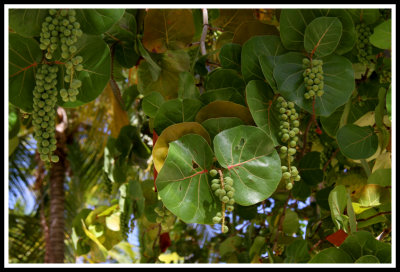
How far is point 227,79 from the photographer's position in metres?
0.80

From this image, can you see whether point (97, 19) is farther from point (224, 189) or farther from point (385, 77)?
point (385, 77)

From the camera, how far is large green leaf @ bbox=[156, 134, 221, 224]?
60cm

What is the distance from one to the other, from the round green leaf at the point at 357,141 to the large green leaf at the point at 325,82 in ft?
0.46

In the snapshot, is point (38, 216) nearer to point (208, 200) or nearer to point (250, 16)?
point (250, 16)

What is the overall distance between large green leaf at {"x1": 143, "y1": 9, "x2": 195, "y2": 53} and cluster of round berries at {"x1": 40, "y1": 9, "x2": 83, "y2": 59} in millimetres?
298

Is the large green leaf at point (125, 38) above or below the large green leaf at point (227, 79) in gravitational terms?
above

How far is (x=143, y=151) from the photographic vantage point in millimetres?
A: 1204

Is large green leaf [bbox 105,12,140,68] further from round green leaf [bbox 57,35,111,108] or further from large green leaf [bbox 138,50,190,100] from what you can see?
round green leaf [bbox 57,35,111,108]

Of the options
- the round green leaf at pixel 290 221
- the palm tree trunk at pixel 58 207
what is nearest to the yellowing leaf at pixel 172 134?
the round green leaf at pixel 290 221

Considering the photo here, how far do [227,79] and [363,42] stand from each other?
0.94ft

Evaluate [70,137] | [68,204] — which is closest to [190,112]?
[70,137]

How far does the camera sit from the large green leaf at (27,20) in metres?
0.67

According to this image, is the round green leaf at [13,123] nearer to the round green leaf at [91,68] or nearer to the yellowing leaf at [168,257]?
the round green leaf at [91,68]

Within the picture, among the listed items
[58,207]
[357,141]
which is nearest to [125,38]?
[357,141]
